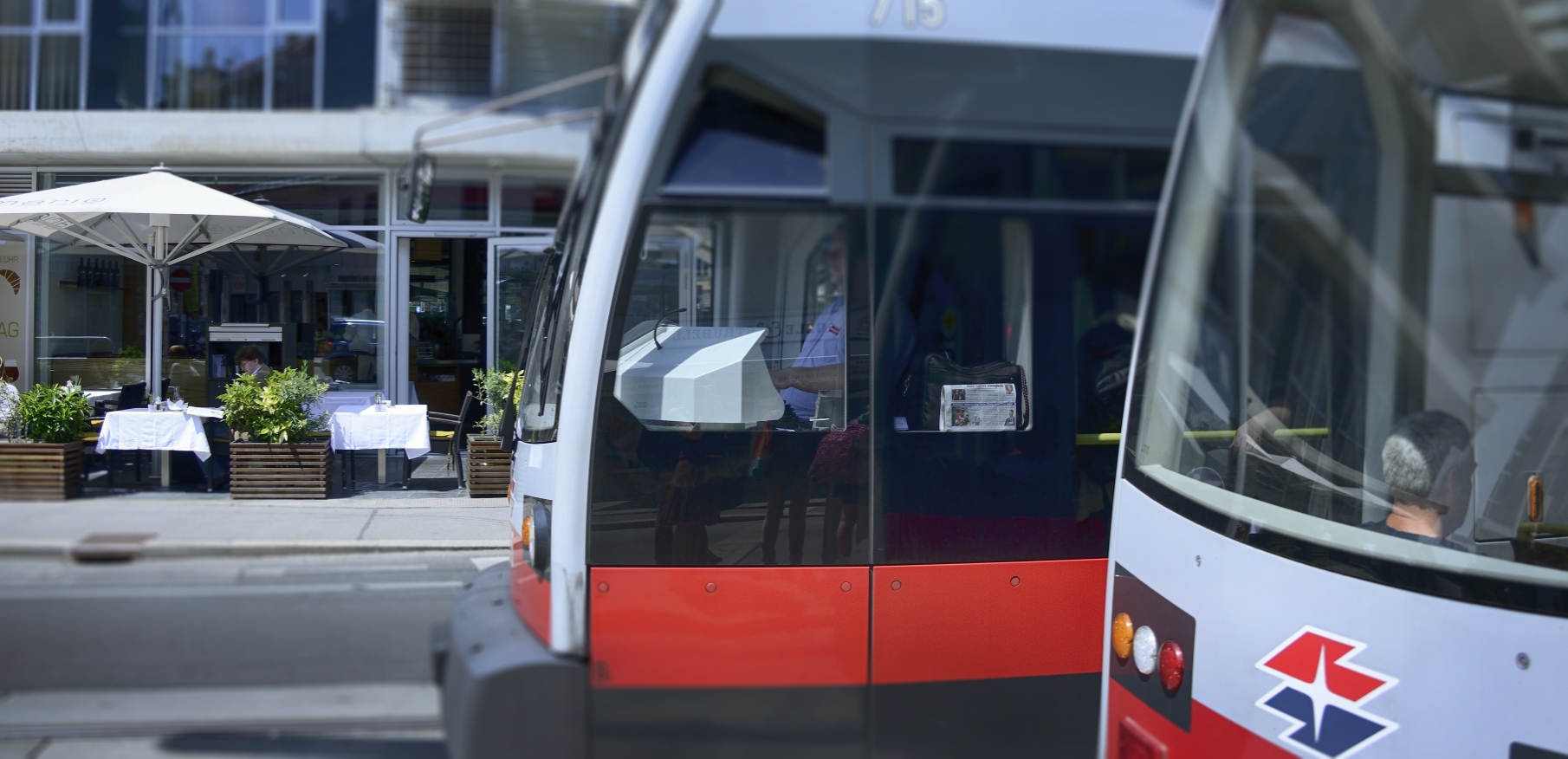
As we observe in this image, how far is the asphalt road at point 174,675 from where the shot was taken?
279cm

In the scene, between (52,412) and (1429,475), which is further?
(52,412)

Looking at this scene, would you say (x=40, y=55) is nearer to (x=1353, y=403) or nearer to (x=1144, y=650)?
(x=1144, y=650)

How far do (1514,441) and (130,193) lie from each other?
6463 mm

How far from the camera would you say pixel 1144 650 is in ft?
7.22

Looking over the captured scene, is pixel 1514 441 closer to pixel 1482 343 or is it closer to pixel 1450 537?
pixel 1482 343

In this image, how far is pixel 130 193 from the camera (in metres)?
5.34

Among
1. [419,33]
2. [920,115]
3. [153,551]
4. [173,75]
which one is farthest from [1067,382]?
[173,75]

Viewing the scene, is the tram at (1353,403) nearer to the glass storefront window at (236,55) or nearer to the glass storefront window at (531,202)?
the glass storefront window at (531,202)

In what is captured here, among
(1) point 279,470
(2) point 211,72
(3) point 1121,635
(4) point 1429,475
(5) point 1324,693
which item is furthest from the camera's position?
(1) point 279,470

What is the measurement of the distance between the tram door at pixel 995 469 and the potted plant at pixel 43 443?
270cm

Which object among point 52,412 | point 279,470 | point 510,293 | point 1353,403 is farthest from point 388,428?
point 1353,403

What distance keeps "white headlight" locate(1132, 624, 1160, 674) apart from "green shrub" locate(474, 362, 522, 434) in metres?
2.13

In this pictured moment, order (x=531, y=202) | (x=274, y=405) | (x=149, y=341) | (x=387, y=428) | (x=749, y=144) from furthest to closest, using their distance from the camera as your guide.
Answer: (x=387, y=428) → (x=274, y=405) → (x=149, y=341) → (x=531, y=202) → (x=749, y=144)

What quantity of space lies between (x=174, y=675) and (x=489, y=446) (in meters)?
2.64
